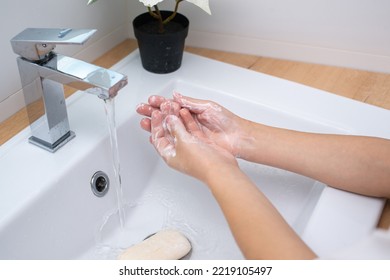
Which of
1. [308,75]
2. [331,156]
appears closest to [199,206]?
[331,156]

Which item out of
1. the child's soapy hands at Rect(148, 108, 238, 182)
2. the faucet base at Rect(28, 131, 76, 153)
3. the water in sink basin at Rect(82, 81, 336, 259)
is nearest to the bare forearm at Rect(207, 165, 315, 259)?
the child's soapy hands at Rect(148, 108, 238, 182)

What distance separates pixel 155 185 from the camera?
2.90 ft

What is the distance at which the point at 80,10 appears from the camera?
0.93 metres

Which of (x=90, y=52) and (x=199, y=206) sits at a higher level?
(x=90, y=52)

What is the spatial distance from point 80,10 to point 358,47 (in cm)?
58

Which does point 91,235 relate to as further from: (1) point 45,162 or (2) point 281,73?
(2) point 281,73

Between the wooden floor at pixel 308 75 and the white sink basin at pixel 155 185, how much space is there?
0.15ft

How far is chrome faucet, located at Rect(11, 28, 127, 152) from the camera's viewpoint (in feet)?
2.03

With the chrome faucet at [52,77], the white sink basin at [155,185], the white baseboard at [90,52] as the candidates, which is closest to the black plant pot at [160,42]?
the white sink basin at [155,185]

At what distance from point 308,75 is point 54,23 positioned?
0.53 metres

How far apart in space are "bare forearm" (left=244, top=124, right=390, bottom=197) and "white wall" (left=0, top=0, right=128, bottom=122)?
436mm

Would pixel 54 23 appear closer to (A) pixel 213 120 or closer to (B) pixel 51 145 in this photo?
(B) pixel 51 145

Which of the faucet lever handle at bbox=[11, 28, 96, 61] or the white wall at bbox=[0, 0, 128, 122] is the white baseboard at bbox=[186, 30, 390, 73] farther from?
the faucet lever handle at bbox=[11, 28, 96, 61]
